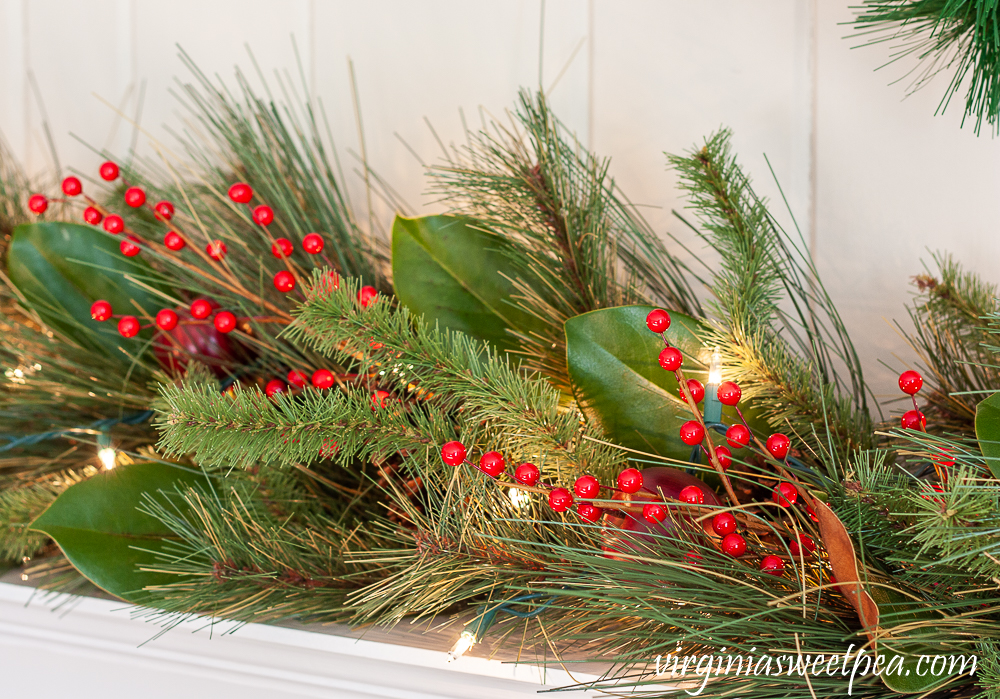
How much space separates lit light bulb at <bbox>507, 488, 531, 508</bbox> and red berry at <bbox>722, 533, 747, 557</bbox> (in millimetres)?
108

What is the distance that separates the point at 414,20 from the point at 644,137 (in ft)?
0.74

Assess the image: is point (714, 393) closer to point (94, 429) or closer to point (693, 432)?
point (693, 432)

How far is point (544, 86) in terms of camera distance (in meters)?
0.55

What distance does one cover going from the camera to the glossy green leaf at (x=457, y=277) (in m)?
0.45

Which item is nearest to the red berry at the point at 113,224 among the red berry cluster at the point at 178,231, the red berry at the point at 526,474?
the red berry cluster at the point at 178,231

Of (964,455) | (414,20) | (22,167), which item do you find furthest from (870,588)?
(22,167)

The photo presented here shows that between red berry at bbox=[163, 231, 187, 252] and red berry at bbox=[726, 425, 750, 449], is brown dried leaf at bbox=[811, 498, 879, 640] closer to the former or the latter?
red berry at bbox=[726, 425, 750, 449]

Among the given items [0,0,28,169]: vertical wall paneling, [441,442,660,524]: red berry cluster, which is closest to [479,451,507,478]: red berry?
[441,442,660,524]: red berry cluster

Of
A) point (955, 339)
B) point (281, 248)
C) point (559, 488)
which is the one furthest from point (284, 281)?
point (955, 339)

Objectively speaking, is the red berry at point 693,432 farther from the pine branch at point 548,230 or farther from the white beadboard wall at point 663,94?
the white beadboard wall at point 663,94

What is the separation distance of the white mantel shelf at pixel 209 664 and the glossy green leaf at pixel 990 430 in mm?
215

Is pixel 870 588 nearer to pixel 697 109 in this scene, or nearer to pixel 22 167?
pixel 697 109

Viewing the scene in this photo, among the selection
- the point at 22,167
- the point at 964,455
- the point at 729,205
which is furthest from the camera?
the point at 22,167

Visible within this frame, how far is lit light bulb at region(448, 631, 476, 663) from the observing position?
362 millimetres
